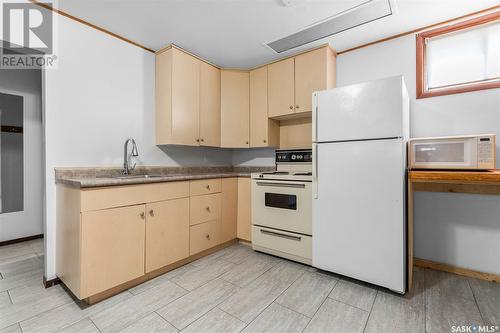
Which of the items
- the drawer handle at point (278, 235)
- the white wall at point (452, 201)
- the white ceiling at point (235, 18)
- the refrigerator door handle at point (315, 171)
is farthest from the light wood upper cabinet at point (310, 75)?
the drawer handle at point (278, 235)

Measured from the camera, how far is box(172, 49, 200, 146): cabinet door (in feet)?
8.19

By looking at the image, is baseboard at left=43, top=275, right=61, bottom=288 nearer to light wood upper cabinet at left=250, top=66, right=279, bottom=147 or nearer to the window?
light wood upper cabinet at left=250, top=66, right=279, bottom=147

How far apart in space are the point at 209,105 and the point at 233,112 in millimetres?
351

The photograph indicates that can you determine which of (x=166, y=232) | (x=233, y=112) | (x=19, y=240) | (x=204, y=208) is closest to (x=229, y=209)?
(x=204, y=208)

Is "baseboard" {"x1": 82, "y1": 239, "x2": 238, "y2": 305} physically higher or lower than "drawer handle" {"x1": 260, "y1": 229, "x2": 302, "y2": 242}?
lower

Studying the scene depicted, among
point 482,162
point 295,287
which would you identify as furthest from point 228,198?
point 482,162

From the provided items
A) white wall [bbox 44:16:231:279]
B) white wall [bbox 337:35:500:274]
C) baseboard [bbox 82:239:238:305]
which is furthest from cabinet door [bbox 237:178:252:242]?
white wall [bbox 337:35:500:274]

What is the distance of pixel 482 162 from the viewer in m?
1.52

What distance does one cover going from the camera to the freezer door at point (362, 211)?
167 centimetres

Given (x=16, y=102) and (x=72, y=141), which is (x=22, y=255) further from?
(x=16, y=102)

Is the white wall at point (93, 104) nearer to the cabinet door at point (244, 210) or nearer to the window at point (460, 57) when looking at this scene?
the cabinet door at point (244, 210)

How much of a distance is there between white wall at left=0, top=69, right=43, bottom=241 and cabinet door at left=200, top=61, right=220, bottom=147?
2.22 m

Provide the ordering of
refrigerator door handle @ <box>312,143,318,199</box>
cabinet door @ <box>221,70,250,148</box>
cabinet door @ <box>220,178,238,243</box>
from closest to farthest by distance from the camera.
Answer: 1. refrigerator door handle @ <box>312,143,318,199</box>
2. cabinet door @ <box>220,178,238,243</box>
3. cabinet door @ <box>221,70,250,148</box>

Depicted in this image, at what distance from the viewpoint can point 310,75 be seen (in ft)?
8.37
